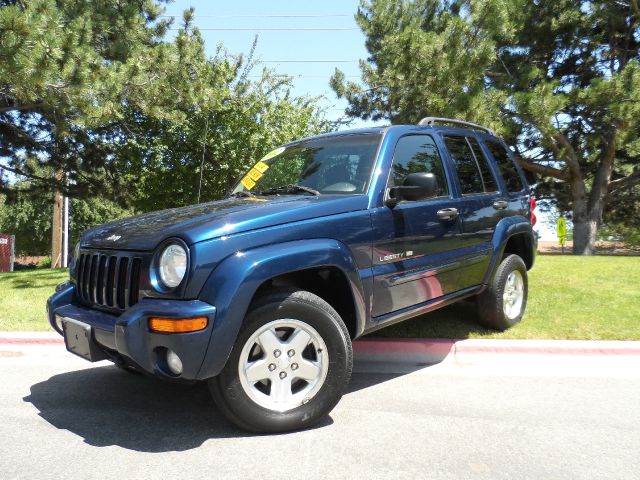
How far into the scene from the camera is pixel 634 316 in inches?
220

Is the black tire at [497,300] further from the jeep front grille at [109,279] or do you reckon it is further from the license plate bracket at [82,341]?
the license plate bracket at [82,341]

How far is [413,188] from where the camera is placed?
3629 mm

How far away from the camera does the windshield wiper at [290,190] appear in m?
3.90

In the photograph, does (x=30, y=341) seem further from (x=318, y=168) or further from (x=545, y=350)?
(x=545, y=350)

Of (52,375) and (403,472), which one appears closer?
(403,472)

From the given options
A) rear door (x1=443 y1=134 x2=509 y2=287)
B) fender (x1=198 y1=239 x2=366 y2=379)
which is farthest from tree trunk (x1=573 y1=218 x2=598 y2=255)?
fender (x1=198 y1=239 x2=366 y2=379)

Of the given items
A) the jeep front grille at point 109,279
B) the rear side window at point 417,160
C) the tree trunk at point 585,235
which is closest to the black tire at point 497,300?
the rear side window at point 417,160

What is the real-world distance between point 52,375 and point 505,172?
15.0 feet

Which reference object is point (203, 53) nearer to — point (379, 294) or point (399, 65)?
point (399, 65)

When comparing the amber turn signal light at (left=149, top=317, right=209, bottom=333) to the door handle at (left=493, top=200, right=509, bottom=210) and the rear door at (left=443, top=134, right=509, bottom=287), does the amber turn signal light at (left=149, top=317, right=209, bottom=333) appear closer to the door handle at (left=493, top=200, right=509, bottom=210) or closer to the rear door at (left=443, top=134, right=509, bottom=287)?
the rear door at (left=443, top=134, right=509, bottom=287)

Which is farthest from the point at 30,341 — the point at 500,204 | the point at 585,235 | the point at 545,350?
the point at 585,235

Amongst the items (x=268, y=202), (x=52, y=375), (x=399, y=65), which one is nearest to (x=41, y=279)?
(x=52, y=375)

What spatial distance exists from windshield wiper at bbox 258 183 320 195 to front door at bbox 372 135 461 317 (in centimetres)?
52

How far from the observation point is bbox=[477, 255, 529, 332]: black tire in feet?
16.5
